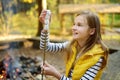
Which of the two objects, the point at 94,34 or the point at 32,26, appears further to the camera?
the point at 32,26

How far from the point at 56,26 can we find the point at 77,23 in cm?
841

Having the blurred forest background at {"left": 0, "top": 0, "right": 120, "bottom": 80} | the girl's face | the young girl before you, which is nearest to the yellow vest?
the young girl

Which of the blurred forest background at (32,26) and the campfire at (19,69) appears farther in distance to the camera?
the blurred forest background at (32,26)

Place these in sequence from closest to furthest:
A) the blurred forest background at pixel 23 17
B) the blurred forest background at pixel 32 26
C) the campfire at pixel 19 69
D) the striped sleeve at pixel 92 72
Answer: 1. the striped sleeve at pixel 92 72
2. the campfire at pixel 19 69
3. the blurred forest background at pixel 32 26
4. the blurred forest background at pixel 23 17

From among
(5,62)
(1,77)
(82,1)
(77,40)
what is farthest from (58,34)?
(77,40)

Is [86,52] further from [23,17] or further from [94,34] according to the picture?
[23,17]

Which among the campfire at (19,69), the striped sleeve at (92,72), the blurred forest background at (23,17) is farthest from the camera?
the blurred forest background at (23,17)

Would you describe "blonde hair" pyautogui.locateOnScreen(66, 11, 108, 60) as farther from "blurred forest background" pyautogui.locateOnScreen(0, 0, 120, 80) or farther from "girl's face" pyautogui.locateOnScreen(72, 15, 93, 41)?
"blurred forest background" pyautogui.locateOnScreen(0, 0, 120, 80)

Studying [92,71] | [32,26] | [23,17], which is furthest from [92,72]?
[23,17]

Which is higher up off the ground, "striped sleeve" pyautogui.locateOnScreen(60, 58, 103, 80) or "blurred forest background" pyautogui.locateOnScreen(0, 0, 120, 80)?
"striped sleeve" pyautogui.locateOnScreen(60, 58, 103, 80)

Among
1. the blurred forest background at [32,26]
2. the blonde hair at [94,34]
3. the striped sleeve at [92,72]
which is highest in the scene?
the blonde hair at [94,34]

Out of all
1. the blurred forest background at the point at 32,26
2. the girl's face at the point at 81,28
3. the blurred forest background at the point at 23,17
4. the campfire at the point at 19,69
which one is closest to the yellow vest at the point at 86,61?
the girl's face at the point at 81,28

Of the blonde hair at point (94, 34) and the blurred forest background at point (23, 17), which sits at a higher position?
the blonde hair at point (94, 34)

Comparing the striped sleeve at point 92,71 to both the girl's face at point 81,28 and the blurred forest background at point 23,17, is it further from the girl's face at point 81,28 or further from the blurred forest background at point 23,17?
the blurred forest background at point 23,17
